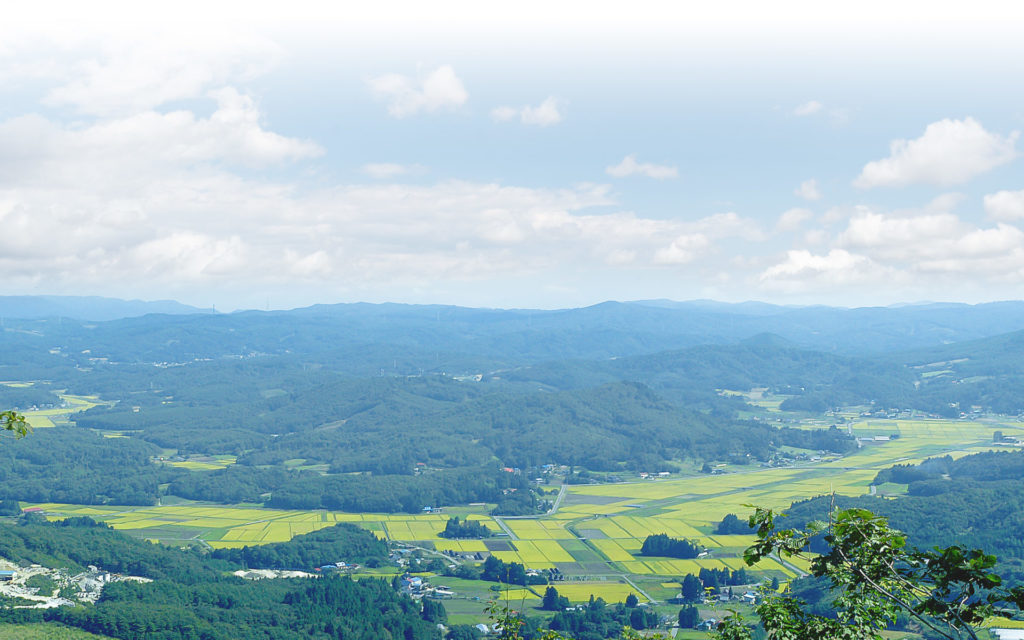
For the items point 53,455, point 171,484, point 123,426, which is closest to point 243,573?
point 171,484

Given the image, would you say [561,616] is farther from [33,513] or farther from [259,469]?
[259,469]

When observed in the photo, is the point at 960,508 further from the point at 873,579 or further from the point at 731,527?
the point at 873,579

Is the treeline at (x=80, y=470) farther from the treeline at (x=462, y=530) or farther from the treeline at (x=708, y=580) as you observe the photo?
the treeline at (x=708, y=580)

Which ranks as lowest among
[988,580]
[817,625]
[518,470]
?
[518,470]

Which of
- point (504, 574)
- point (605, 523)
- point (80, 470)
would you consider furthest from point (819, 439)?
point (80, 470)

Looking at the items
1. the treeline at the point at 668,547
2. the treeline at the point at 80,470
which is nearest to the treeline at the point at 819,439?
the treeline at the point at 668,547

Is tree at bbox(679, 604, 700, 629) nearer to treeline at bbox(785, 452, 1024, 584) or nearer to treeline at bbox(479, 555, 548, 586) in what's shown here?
treeline at bbox(479, 555, 548, 586)


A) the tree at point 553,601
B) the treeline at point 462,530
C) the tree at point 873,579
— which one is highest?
the tree at point 873,579

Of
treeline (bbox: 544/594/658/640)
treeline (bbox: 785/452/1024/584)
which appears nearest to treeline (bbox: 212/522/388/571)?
treeline (bbox: 544/594/658/640)
